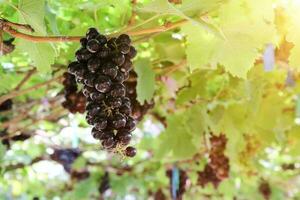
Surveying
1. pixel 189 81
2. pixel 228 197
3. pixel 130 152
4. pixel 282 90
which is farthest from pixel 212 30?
pixel 228 197

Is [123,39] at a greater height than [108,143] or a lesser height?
greater

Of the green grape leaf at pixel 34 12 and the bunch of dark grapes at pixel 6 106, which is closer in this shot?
the green grape leaf at pixel 34 12

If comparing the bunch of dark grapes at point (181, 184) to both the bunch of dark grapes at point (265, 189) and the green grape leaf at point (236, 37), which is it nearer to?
the bunch of dark grapes at point (265, 189)

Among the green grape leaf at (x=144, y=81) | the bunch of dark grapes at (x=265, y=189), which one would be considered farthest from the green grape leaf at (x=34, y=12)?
the bunch of dark grapes at (x=265, y=189)

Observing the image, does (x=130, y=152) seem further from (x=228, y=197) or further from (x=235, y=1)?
(x=228, y=197)

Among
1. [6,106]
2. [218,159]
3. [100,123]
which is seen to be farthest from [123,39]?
[218,159]

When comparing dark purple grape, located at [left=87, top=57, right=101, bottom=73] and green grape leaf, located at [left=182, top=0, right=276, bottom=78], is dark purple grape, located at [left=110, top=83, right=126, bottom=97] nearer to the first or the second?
dark purple grape, located at [left=87, top=57, right=101, bottom=73]

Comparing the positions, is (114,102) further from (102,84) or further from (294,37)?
(294,37)
